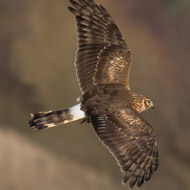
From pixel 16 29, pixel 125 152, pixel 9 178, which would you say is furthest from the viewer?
pixel 16 29

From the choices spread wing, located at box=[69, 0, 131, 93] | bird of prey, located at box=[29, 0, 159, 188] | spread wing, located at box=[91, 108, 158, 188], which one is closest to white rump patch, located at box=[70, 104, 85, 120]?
bird of prey, located at box=[29, 0, 159, 188]

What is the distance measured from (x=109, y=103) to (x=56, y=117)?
507 millimetres

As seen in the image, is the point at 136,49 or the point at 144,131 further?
the point at 136,49

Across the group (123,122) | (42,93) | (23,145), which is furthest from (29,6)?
(123,122)

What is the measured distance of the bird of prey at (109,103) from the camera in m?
6.98

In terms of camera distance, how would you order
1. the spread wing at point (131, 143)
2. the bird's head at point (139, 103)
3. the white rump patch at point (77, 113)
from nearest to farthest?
the spread wing at point (131, 143)
the white rump patch at point (77, 113)
the bird's head at point (139, 103)

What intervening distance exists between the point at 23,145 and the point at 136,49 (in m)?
2.20

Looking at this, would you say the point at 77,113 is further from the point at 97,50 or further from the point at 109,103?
the point at 97,50

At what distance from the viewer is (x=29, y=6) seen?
38.6 ft

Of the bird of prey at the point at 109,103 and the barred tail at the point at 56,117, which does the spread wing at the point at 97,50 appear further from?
the barred tail at the point at 56,117

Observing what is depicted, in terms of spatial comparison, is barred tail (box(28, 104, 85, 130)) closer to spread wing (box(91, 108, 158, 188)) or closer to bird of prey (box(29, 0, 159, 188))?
bird of prey (box(29, 0, 159, 188))

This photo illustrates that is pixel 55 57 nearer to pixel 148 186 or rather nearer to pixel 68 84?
pixel 68 84

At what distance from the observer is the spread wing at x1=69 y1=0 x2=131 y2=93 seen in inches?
293

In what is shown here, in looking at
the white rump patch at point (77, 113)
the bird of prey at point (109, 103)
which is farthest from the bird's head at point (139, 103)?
the white rump patch at point (77, 113)
